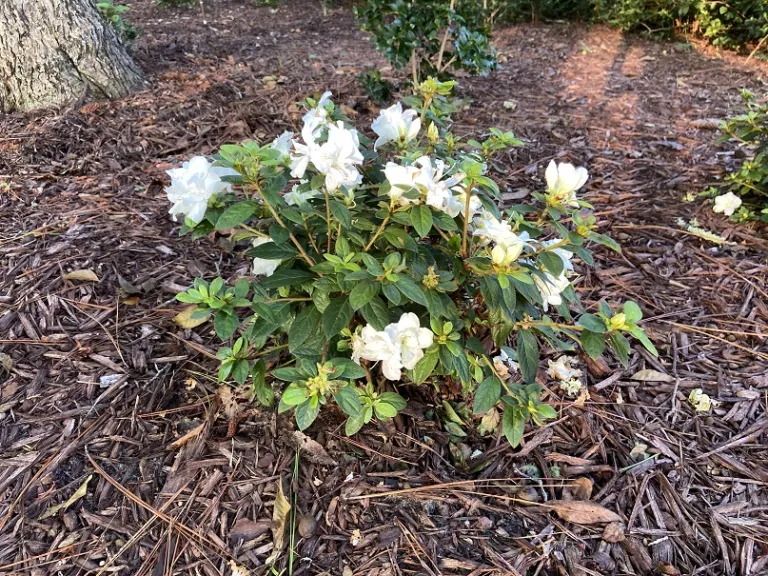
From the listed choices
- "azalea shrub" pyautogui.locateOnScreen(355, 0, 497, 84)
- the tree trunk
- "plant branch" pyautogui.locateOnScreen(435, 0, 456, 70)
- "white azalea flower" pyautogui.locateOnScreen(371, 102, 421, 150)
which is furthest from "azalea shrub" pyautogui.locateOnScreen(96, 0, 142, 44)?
"white azalea flower" pyautogui.locateOnScreen(371, 102, 421, 150)

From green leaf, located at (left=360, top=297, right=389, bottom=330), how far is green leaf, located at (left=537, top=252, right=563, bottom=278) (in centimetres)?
39

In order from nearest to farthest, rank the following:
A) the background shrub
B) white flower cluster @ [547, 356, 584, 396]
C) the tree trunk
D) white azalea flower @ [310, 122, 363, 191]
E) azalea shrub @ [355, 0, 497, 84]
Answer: white azalea flower @ [310, 122, 363, 191] → white flower cluster @ [547, 356, 584, 396] → the background shrub → the tree trunk → azalea shrub @ [355, 0, 497, 84]

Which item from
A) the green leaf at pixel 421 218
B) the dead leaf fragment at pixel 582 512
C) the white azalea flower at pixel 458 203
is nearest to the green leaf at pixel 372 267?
the green leaf at pixel 421 218

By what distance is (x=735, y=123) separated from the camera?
289 cm

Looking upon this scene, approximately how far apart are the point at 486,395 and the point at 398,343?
Result: 0.29 meters

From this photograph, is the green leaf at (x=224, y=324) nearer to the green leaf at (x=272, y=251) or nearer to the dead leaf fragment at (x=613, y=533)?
the green leaf at (x=272, y=251)

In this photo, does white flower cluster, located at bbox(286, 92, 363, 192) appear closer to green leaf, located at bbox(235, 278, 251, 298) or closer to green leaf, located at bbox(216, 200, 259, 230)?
green leaf, located at bbox(216, 200, 259, 230)

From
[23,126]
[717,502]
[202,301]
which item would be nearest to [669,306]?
[717,502]

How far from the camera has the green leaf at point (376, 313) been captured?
49.3 inches

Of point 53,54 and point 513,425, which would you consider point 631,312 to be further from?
point 53,54

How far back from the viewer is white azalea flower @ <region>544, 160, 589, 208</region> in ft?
4.12

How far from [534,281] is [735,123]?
7.67ft

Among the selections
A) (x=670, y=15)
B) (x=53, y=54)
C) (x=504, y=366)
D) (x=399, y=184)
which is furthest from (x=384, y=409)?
(x=670, y=15)

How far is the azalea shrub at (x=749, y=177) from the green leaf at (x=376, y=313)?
2462 millimetres
